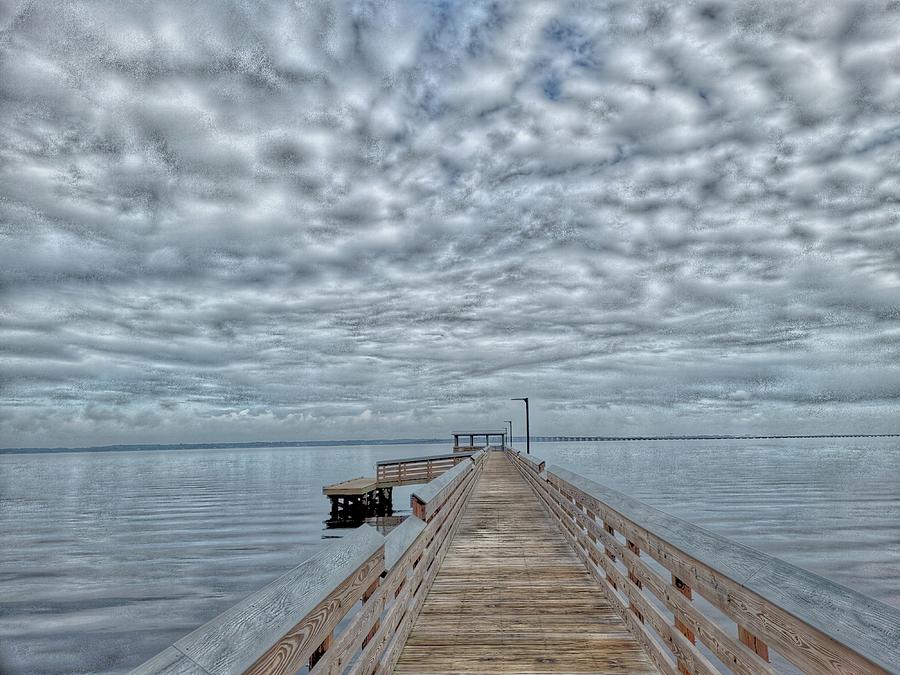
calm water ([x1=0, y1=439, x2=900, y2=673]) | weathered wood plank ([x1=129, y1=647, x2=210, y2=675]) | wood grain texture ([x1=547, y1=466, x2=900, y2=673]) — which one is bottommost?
calm water ([x1=0, y1=439, x2=900, y2=673])

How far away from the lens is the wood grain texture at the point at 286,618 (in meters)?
1.60

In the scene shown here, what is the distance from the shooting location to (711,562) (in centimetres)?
289

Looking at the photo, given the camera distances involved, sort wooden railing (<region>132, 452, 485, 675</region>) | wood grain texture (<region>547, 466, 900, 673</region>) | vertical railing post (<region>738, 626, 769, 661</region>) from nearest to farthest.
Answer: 1. wooden railing (<region>132, 452, 485, 675</region>)
2. wood grain texture (<region>547, 466, 900, 673</region>)
3. vertical railing post (<region>738, 626, 769, 661</region>)

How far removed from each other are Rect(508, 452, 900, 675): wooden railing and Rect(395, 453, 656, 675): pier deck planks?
1.22ft

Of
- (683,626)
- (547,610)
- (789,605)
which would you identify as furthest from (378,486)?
(789,605)

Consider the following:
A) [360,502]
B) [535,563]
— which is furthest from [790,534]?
[535,563]

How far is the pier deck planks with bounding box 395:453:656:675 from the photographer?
4.62 meters

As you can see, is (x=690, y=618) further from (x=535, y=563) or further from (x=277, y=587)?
(x=535, y=563)

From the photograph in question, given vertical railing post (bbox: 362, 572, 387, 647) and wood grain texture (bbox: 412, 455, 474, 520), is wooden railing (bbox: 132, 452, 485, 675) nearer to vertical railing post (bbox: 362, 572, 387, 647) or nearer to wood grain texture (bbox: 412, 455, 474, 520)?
vertical railing post (bbox: 362, 572, 387, 647)

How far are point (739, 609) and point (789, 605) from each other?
1.82 ft

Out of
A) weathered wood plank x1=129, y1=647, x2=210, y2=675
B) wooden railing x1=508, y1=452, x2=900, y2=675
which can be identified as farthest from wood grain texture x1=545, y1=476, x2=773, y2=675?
weathered wood plank x1=129, y1=647, x2=210, y2=675

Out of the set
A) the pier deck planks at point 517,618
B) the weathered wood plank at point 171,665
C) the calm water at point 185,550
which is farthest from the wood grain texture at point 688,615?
the calm water at point 185,550

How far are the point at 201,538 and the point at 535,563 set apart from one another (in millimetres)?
27098

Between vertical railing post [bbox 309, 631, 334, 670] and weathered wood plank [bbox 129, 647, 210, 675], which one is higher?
weathered wood plank [bbox 129, 647, 210, 675]
